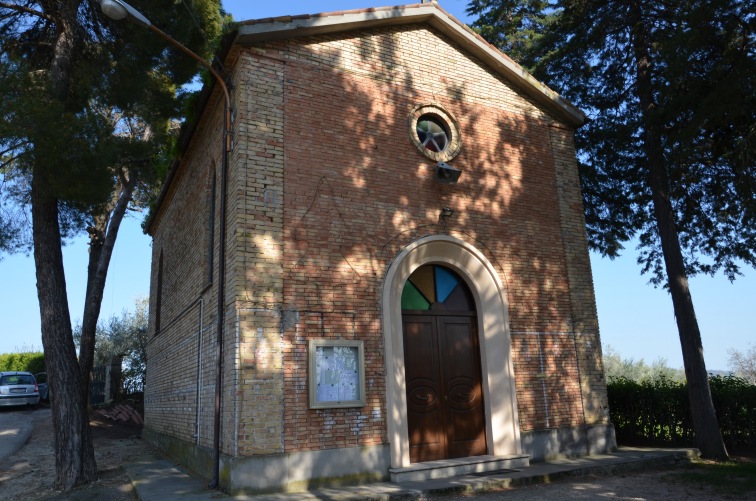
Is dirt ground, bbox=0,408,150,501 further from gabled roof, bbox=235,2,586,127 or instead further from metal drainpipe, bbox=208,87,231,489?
gabled roof, bbox=235,2,586,127

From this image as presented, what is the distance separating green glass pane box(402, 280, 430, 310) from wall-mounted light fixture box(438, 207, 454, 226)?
1.27 m

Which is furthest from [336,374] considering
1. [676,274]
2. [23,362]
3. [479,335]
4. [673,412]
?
[23,362]

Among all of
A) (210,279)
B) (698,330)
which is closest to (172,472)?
Answer: (210,279)

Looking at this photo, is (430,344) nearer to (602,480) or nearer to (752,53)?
(602,480)

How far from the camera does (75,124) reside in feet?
31.3

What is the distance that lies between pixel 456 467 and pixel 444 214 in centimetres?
422

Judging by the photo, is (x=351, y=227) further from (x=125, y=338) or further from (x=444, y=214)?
(x=125, y=338)

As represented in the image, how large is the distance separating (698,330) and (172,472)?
10.7m

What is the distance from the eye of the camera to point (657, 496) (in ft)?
24.8

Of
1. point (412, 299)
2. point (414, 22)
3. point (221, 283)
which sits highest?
point (414, 22)

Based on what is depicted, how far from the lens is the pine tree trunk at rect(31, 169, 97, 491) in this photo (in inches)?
370

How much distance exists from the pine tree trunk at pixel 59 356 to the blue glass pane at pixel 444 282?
6442 mm

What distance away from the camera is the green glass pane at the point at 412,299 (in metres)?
9.81

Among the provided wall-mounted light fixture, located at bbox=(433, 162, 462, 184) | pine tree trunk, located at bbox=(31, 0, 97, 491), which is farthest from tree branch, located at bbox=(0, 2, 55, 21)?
wall-mounted light fixture, located at bbox=(433, 162, 462, 184)
